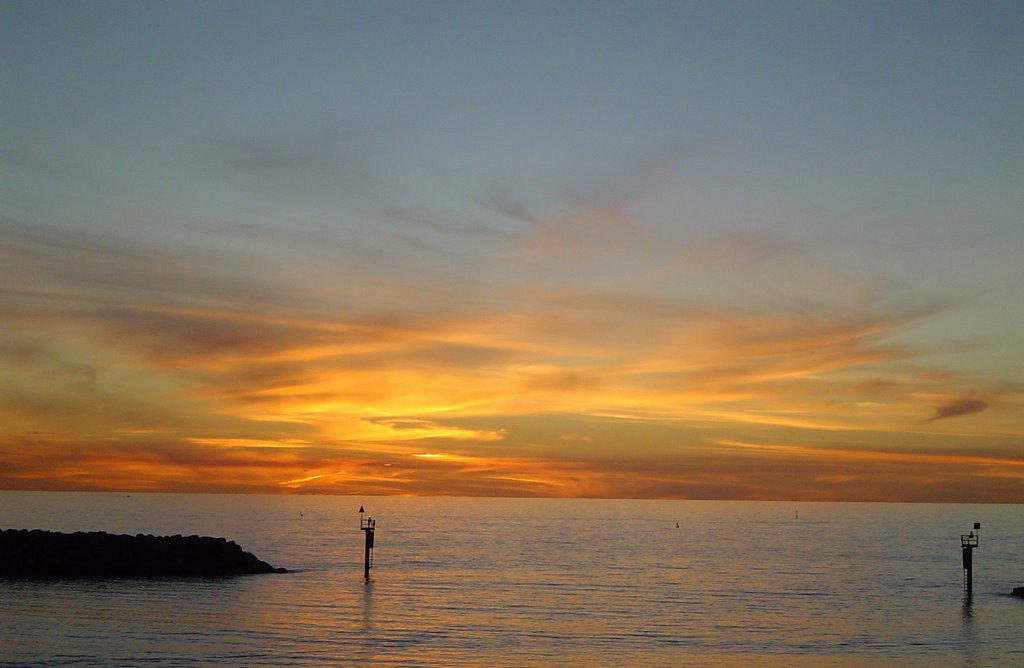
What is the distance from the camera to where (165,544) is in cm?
8244

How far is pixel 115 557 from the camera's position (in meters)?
77.9

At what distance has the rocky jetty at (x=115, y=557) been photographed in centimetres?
7456

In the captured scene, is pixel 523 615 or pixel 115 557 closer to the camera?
pixel 523 615

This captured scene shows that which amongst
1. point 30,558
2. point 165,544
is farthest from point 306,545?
point 30,558

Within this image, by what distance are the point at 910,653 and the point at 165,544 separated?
198 ft

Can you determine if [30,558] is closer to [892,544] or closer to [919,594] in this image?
[919,594]

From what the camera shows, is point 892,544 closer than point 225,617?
No

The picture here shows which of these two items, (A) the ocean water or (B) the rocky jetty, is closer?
(A) the ocean water

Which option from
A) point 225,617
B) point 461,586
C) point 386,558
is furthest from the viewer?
point 386,558

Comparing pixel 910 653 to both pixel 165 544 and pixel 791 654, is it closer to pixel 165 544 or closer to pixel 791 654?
pixel 791 654

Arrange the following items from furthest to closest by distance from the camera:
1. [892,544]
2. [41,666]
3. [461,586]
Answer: [892,544] < [461,586] < [41,666]

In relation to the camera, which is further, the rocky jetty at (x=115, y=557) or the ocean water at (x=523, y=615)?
the rocky jetty at (x=115, y=557)

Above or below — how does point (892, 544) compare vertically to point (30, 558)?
below

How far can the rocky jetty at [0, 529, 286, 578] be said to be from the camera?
74.6 meters
